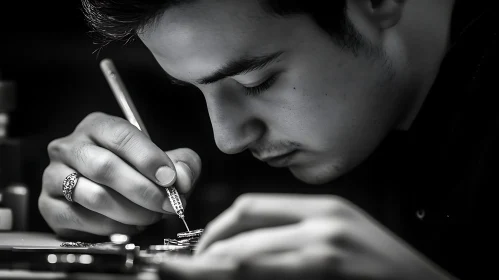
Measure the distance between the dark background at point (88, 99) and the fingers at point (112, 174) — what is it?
1.30 feet

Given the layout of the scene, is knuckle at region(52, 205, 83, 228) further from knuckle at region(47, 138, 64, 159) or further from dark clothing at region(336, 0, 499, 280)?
dark clothing at region(336, 0, 499, 280)

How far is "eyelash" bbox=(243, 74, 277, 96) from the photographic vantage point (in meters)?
0.77

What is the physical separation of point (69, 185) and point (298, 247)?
0.59 meters

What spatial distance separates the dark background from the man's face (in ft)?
1.64

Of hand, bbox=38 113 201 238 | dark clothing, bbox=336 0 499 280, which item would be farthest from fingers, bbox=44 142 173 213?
dark clothing, bbox=336 0 499 280

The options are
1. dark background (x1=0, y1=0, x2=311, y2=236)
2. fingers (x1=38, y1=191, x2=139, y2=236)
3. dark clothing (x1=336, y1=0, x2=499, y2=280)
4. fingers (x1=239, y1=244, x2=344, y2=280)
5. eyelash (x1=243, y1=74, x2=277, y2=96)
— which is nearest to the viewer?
fingers (x1=239, y1=244, x2=344, y2=280)

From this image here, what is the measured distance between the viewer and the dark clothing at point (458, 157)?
0.66 m

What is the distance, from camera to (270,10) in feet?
2.50

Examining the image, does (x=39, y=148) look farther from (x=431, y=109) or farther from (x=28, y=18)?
(x=431, y=109)

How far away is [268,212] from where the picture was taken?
435mm

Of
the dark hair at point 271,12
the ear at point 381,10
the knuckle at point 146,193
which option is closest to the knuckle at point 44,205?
the knuckle at point 146,193

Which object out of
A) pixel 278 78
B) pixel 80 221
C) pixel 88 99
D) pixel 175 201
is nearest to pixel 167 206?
pixel 175 201

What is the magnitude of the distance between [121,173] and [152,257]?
322 millimetres

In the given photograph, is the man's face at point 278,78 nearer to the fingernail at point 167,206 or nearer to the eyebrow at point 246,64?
the eyebrow at point 246,64
